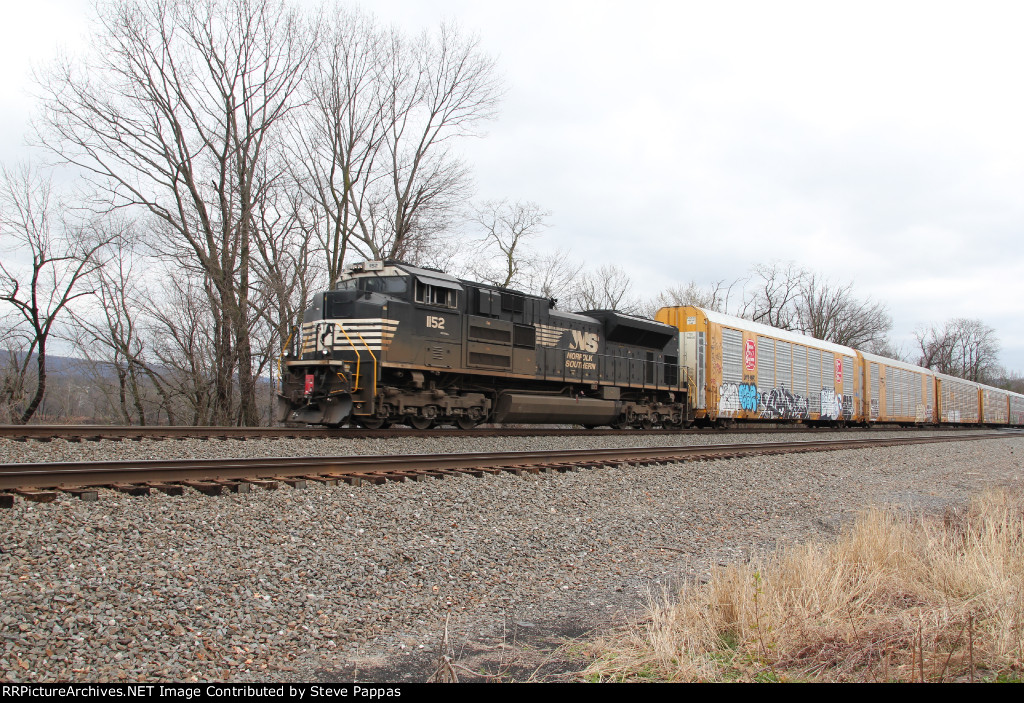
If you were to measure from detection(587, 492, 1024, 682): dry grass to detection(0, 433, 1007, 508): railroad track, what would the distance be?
3.44 meters

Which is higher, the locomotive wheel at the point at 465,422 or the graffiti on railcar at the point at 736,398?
the graffiti on railcar at the point at 736,398

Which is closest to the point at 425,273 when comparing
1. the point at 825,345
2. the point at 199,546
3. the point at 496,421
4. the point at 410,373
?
the point at 410,373

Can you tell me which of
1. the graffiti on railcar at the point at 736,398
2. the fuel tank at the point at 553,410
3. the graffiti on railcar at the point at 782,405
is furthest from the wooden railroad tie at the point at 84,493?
the graffiti on railcar at the point at 782,405

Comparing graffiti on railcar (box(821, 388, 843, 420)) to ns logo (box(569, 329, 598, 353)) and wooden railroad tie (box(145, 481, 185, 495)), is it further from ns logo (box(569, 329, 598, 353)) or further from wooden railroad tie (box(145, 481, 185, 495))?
wooden railroad tie (box(145, 481, 185, 495))

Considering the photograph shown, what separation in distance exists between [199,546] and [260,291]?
1909 cm

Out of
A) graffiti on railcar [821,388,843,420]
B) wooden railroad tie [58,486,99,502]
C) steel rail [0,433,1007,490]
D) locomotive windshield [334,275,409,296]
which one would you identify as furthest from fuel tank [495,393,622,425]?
graffiti on railcar [821,388,843,420]

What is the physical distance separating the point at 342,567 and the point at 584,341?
1262 centimetres

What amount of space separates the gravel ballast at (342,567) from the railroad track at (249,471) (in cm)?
27

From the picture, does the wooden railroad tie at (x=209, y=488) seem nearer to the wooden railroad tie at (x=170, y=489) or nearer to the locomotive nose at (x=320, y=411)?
the wooden railroad tie at (x=170, y=489)

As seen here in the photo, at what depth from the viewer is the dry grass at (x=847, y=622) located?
10.0 ft

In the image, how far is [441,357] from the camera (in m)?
13.2

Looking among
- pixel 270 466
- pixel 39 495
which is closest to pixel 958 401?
pixel 270 466

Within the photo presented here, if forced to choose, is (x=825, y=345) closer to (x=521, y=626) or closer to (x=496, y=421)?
(x=496, y=421)

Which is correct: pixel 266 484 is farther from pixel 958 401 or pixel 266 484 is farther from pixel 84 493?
pixel 958 401
